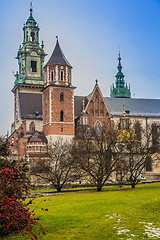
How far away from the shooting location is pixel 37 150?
6034 centimetres

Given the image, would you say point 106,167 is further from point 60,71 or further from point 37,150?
point 60,71

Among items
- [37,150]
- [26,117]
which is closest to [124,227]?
[37,150]

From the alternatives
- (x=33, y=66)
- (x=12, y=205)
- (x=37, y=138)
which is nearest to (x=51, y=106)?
(x=37, y=138)

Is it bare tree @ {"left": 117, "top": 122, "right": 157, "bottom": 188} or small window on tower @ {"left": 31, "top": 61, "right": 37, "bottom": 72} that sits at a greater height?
small window on tower @ {"left": 31, "top": 61, "right": 37, "bottom": 72}

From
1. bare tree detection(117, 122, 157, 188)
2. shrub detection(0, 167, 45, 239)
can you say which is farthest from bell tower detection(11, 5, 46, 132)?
shrub detection(0, 167, 45, 239)

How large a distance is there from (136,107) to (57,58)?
2130 centimetres

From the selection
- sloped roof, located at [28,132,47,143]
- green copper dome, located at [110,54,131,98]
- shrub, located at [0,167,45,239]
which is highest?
green copper dome, located at [110,54,131,98]

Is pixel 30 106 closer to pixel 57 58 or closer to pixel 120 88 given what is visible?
pixel 57 58

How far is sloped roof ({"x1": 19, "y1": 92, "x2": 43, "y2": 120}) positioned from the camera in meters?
69.3

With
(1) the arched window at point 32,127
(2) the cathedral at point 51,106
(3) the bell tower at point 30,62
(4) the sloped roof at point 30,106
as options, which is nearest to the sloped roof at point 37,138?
(2) the cathedral at point 51,106

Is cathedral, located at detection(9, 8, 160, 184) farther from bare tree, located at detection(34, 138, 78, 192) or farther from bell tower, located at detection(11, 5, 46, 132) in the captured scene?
bare tree, located at detection(34, 138, 78, 192)

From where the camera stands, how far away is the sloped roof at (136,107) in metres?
74.2

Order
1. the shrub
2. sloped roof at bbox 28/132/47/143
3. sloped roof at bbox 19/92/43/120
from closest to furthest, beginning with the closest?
the shrub, sloped roof at bbox 28/132/47/143, sloped roof at bbox 19/92/43/120

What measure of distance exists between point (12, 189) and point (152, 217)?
303 inches
